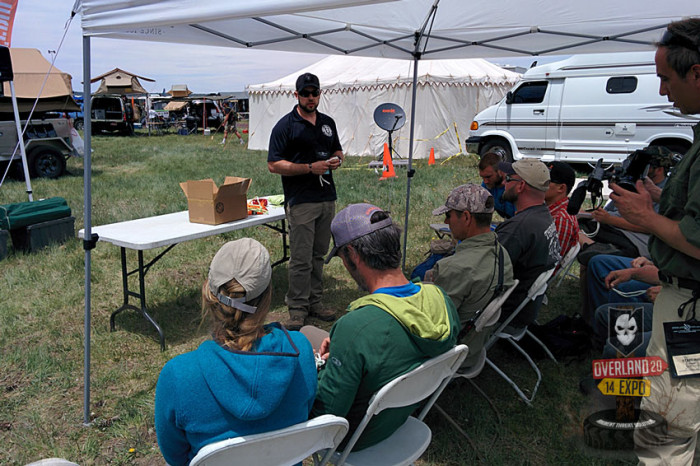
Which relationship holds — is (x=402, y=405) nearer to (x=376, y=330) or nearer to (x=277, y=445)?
(x=376, y=330)

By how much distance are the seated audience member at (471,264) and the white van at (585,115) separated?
8.73m

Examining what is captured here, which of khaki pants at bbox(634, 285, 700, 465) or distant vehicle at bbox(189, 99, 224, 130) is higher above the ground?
distant vehicle at bbox(189, 99, 224, 130)

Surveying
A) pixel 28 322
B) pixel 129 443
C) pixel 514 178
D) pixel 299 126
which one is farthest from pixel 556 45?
pixel 28 322

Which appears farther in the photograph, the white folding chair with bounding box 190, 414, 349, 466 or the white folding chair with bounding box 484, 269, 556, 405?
the white folding chair with bounding box 484, 269, 556, 405

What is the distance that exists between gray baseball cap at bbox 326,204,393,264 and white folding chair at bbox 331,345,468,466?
55 centimetres

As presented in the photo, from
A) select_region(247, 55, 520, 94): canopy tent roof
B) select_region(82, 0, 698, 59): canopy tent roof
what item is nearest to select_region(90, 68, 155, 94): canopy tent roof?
select_region(247, 55, 520, 94): canopy tent roof

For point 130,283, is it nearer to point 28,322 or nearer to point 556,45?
point 28,322

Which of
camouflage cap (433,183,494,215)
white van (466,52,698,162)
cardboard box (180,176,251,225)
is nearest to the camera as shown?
camouflage cap (433,183,494,215)

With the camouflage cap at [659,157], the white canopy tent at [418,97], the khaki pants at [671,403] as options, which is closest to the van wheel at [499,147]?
the white canopy tent at [418,97]

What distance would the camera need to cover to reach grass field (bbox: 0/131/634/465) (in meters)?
2.76

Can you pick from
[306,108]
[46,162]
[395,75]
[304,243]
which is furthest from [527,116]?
[46,162]

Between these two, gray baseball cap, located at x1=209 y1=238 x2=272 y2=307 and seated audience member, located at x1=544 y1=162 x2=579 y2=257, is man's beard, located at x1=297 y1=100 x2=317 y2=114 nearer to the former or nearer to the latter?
seated audience member, located at x1=544 y1=162 x2=579 y2=257

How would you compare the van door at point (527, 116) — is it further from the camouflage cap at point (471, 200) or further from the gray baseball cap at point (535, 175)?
the camouflage cap at point (471, 200)

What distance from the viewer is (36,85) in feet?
36.9
